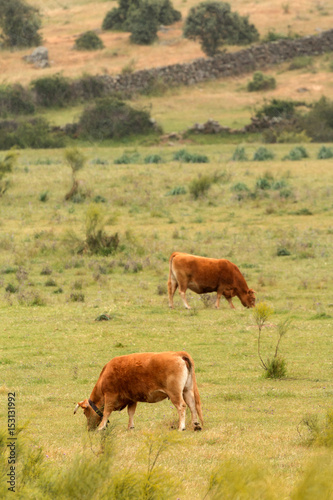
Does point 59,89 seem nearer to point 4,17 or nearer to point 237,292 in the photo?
point 4,17

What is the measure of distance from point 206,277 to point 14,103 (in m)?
39.1

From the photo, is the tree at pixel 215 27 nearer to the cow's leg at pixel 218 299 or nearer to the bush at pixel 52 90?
the bush at pixel 52 90

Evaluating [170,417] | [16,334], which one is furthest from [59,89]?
[170,417]

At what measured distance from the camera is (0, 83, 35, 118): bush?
172ft

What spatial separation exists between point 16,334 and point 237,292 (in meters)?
5.17

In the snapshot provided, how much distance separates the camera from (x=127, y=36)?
227ft

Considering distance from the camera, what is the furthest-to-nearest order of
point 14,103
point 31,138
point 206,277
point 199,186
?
1. point 14,103
2. point 31,138
3. point 199,186
4. point 206,277

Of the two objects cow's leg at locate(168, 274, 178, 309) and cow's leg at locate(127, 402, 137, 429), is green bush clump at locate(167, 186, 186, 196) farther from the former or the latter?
cow's leg at locate(127, 402, 137, 429)

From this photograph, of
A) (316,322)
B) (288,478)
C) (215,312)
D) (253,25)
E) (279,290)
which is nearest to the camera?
(288,478)

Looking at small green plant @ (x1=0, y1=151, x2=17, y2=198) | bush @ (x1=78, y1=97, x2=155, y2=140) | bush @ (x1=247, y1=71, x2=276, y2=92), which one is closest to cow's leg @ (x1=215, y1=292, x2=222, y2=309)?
small green plant @ (x1=0, y1=151, x2=17, y2=198)

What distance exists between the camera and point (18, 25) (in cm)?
6844

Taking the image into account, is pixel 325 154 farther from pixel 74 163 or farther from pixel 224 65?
pixel 224 65

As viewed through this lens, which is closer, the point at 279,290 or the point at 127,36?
the point at 279,290

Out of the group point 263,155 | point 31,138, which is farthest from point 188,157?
point 31,138
